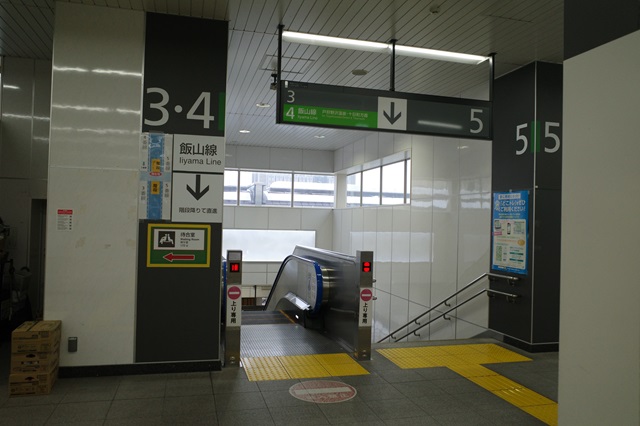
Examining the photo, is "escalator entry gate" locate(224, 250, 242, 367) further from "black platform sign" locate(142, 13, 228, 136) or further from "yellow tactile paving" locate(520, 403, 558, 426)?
"yellow tactile paving" locate(520, 403, 558, 426)

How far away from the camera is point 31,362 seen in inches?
169

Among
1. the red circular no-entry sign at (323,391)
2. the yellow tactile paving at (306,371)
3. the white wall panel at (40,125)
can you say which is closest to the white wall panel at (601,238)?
the red circular no-entry sign at (323,391)

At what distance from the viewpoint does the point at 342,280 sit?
6598 mm

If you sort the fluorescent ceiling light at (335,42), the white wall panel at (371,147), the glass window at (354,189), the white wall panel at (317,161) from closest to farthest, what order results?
1. the fluorescent ceiling light at (335,42)
2. the white wall panel at (371,147)
3. the glass window at (354,189)
4. the white wall panel at (317,161)

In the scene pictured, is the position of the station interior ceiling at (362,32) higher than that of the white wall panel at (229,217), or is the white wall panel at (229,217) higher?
the station interior ceiling at (362,32)

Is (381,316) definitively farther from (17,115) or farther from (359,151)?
(17,115)

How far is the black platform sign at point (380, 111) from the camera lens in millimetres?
4906

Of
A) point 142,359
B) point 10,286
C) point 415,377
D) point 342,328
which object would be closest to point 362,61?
point 342,328

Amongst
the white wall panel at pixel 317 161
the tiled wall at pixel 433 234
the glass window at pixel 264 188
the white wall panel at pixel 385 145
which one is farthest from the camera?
the glass window at pixel 264 188

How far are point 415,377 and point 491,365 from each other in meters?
1.09

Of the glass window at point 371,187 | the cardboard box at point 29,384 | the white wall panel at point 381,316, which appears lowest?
the white wall panel at point 381,316

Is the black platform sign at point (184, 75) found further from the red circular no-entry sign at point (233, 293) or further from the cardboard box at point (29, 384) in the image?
the cardboard box at point (29, 384)

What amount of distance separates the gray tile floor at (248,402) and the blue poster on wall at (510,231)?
1.74 m

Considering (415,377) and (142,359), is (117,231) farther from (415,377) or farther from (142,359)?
(415,377)
